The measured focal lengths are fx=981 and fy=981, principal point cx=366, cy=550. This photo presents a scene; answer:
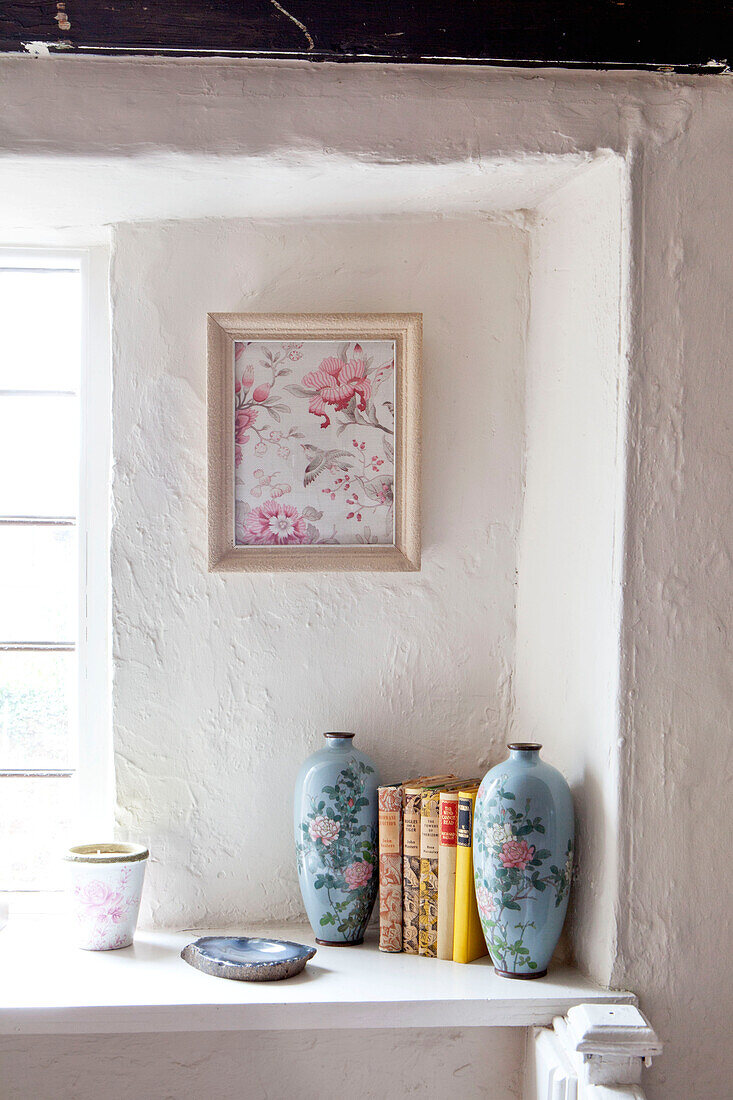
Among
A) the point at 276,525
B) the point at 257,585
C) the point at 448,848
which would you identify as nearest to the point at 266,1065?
the point at 448,848

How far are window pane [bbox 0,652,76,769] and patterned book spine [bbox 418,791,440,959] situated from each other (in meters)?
0.71

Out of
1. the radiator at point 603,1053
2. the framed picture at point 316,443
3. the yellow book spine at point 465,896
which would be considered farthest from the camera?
the framed picture at point 316,443

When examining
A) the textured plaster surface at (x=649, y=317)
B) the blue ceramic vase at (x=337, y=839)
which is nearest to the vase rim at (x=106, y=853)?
the blue ceramic vase at (x=337, y=839)

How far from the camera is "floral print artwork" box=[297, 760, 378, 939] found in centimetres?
161

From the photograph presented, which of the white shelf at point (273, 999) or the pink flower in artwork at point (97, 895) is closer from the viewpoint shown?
the white shelf at point (273, 999)

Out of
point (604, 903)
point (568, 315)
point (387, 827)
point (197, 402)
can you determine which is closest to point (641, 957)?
point (604, 903)

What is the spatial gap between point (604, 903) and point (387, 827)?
1.20 feet

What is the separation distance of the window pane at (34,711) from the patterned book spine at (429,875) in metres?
0.71

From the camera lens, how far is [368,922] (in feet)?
5.64

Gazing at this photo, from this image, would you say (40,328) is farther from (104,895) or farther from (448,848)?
(448,848)

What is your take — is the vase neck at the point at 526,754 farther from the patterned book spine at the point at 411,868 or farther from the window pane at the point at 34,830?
the window pane at the point at 34,830

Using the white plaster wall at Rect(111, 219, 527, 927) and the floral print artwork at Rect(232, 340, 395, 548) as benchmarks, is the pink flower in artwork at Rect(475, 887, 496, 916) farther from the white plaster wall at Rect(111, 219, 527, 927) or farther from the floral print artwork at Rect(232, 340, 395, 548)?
the floral print artwork at Rect(232, 340, 395, 548)

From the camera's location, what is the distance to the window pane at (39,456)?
1.87 m

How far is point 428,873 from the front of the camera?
1602 mm
